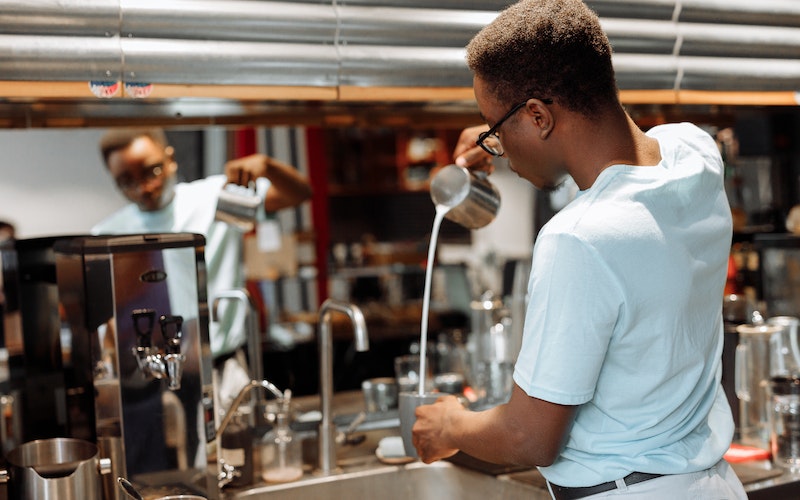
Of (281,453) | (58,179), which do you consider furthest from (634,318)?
(58,179)

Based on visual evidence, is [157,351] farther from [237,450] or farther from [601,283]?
[601,283]

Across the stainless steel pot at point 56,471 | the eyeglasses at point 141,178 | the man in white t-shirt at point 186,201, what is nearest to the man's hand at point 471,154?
the stainless steel pot at point 56,471

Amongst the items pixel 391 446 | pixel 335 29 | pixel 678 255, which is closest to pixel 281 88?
pixel 335 29

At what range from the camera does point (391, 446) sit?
6.93ft

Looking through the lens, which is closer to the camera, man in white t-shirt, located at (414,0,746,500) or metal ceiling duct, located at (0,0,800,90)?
man in white t-shirt, located at (414,0,746,500)

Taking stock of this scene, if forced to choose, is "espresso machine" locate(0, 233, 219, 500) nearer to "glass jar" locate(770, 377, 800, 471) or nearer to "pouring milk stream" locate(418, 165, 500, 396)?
"pouring milk stream" locate(418, 165, 500, 396)

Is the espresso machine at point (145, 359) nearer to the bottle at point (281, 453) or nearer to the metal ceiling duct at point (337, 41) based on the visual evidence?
the bottle at point (281, 453)

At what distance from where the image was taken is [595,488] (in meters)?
1.40

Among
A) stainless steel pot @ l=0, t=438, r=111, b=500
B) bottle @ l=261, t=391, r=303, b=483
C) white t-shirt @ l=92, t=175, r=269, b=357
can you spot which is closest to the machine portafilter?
stainless steel pot @ l=0, t=438, r=111, b=500

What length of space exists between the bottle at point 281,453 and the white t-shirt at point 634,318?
0.75 m

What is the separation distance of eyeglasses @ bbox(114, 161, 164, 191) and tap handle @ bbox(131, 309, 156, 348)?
5.53 ft

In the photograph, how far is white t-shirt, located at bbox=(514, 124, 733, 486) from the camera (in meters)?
1.28

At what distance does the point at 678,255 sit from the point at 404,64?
0.95 m

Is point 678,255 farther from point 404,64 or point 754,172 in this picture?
point 754,172
